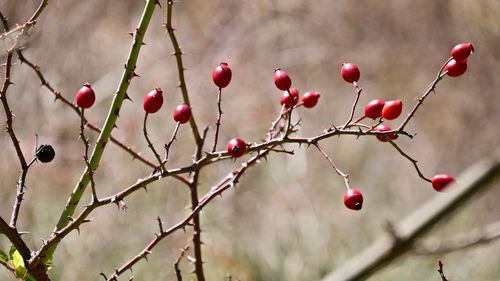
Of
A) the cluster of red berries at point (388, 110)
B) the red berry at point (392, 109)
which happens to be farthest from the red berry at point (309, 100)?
the red berry at point (392, 109)

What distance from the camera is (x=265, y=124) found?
731 centimetres

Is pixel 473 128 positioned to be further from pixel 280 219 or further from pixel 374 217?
pixel 280 219

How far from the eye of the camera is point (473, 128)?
27.3 feet

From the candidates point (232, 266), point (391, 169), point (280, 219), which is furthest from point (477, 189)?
point (391, 169)

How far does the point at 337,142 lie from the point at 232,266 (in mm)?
2932

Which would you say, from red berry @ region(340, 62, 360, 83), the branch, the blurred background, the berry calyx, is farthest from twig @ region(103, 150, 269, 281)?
the blurred background

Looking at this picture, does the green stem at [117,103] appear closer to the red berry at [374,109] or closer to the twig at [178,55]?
the twig at [178,55]

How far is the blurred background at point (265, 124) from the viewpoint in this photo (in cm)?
534

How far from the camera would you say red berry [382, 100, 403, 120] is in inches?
56.6

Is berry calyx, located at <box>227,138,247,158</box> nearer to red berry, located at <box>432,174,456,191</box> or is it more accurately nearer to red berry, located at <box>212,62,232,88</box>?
red berry, located at <box>212,62,232,88</box>

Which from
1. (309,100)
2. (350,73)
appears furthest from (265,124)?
(350,73)

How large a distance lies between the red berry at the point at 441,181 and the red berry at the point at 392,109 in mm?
141

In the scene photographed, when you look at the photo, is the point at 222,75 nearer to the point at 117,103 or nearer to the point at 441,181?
the point at 117,103

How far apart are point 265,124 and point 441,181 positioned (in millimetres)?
5857
